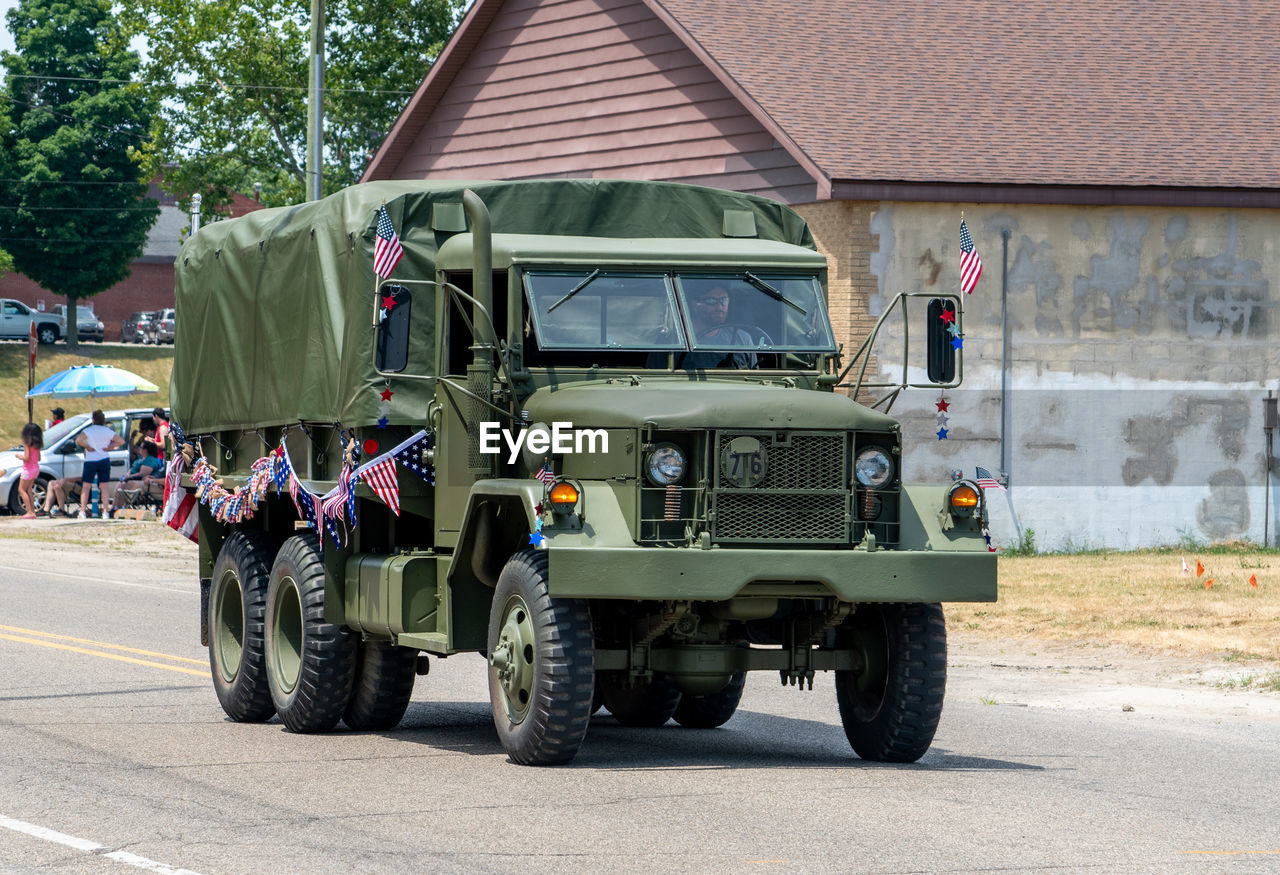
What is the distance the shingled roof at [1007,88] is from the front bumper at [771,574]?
14006 millimetres

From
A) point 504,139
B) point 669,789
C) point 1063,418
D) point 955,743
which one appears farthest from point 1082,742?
point 504,139

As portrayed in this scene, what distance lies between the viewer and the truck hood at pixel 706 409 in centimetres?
957

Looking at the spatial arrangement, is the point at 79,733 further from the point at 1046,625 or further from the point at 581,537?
the point at 1046,625

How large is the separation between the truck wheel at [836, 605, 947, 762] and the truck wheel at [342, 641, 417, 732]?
105 inches

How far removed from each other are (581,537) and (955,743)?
323 cm

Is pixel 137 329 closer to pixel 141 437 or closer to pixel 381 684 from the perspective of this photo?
pixel 141 437

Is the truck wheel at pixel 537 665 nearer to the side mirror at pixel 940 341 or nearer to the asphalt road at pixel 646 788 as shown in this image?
the asphalt road at pixel 646 788

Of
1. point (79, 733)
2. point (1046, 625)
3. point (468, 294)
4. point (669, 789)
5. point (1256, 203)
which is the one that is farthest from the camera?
point (1256, 203)

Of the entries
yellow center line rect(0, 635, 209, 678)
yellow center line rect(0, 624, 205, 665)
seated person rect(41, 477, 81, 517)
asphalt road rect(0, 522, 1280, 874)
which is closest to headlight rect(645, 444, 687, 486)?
asphalt road rect(0, 522, 1280, 874)

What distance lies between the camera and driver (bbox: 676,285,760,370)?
1064cm

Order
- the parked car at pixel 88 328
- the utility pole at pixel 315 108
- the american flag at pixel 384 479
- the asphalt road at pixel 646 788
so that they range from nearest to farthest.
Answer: the asphalt road at pixel 646 788, the american flag at pixel 384 479, the utility pole at pixel 315 108, the parked car at pixel 88 328

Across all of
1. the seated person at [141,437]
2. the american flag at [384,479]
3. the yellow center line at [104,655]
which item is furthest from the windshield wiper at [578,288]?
the seated person at [141,437]

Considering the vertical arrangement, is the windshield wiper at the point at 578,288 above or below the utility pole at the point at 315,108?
below

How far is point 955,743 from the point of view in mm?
11469
